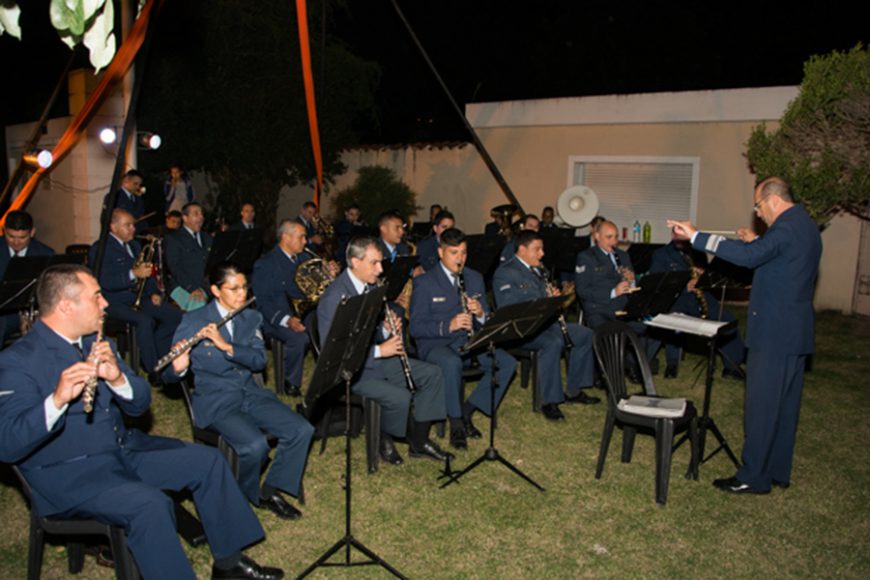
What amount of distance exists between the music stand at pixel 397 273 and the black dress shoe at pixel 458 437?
149cm

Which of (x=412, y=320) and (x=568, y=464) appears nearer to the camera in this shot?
(x=568, y=464)

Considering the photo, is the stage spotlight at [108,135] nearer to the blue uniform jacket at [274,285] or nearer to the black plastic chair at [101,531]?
the blue uniform jacket at [274,285]

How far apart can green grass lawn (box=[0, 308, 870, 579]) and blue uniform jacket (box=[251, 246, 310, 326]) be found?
4.57ft

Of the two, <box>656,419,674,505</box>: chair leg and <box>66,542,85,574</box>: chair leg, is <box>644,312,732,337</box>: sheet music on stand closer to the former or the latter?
<box>656,419,674,505</box>: chair leg

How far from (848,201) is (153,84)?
16.0m

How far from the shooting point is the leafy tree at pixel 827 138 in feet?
28.9

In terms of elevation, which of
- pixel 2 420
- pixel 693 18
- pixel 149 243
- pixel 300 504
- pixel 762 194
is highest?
pixel 693 18

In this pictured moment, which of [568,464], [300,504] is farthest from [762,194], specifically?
[300,504]

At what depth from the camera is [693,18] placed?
28375 mm

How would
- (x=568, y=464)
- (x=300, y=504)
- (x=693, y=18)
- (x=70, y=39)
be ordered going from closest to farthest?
(x=70, y=39) < (x=300, y=504) < (x=568, y=464) < (x=693, y=18)

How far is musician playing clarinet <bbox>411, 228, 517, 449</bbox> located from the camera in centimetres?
660

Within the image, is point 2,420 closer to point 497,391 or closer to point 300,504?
point 300,504

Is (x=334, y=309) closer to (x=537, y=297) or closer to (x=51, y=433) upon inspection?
(x=51, y=433)

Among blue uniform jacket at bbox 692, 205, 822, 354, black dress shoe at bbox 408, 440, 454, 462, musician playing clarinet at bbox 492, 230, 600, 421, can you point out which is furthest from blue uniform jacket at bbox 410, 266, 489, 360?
blue uniform jacket at bbox 692, 205, 822, 354
